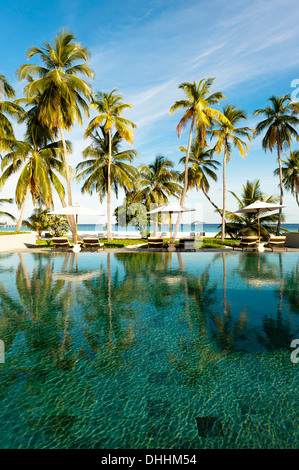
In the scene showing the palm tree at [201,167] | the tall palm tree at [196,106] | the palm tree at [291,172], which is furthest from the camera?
the palm tree at [291,172]

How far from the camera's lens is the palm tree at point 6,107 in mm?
18250

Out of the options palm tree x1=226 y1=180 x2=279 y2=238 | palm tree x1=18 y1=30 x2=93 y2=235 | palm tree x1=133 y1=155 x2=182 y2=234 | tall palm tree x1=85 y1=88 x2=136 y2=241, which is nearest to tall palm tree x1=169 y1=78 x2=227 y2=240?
tall palm tree x1=85 y1=88 x2=136 y2=241

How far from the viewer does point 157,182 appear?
90.5 feet

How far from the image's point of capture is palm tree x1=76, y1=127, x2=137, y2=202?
2322 cm

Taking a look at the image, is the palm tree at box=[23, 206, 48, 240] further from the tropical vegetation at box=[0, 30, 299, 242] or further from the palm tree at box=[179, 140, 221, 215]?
the palm tree at box=[179, 140, 221, 215]

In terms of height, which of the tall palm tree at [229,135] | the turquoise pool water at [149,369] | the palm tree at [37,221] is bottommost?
the turquoise pool water at [149,369]

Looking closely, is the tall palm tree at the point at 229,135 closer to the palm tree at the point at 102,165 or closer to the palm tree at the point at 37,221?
the palm tree at the point at 102,165

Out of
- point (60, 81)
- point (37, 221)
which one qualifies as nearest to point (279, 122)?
point (60, 81)

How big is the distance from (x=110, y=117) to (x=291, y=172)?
19827 mm

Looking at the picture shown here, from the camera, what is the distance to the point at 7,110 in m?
19.1

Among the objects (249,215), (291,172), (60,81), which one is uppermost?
(60,81)

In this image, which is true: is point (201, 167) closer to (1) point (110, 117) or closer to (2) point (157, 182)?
(2) point (157, 182)

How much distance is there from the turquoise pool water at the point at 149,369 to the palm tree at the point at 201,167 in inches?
784

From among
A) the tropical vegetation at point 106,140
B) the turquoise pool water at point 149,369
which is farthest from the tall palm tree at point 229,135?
the turquoise pool water at point 149,369
